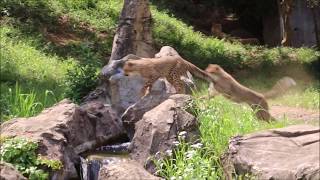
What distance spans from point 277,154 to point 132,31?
8332 millimetres

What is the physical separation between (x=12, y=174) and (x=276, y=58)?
14.5m

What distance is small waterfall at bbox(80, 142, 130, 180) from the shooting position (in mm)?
7262

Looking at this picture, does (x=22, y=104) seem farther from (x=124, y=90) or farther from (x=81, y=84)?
(x=81, y=84)

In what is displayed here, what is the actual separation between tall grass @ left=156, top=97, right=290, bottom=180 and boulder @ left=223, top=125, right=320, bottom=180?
0.28 m

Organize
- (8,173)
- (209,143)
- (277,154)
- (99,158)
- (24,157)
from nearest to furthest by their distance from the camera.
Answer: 1. (8,173)
2. (277,154)
3. (24,157)
4. (209,143)
5. (99,158)

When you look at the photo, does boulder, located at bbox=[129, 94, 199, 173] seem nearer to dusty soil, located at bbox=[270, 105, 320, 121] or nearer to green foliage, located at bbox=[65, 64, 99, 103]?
green foliage, located at bbox=[65, 64, 99, 103]

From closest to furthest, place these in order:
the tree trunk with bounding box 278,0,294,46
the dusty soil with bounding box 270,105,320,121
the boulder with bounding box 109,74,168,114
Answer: the boulder with bounding box 109,74,168,114 → the dusty soil with bounding box 270,105,320,121 → the tree trunk with bounding box 278,0,294,46

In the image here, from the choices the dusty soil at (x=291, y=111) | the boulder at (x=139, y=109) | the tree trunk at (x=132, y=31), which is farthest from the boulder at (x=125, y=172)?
the tree trunk at (x=132, y=31)

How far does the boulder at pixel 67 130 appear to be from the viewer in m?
6.69

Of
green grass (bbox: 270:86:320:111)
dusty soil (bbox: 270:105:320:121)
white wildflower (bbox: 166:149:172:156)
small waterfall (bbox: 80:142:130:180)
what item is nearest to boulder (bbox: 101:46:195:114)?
small waterfall (bbox: 80:142:130:180)

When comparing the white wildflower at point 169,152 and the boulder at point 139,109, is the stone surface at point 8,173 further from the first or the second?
the boulder at point 139,109

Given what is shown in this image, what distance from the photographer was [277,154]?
5.64m

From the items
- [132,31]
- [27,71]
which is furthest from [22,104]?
[132,31]

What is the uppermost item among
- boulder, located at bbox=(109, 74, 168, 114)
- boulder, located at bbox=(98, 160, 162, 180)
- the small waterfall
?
boulder, located at bbox=(109, 74, 168, 114)
